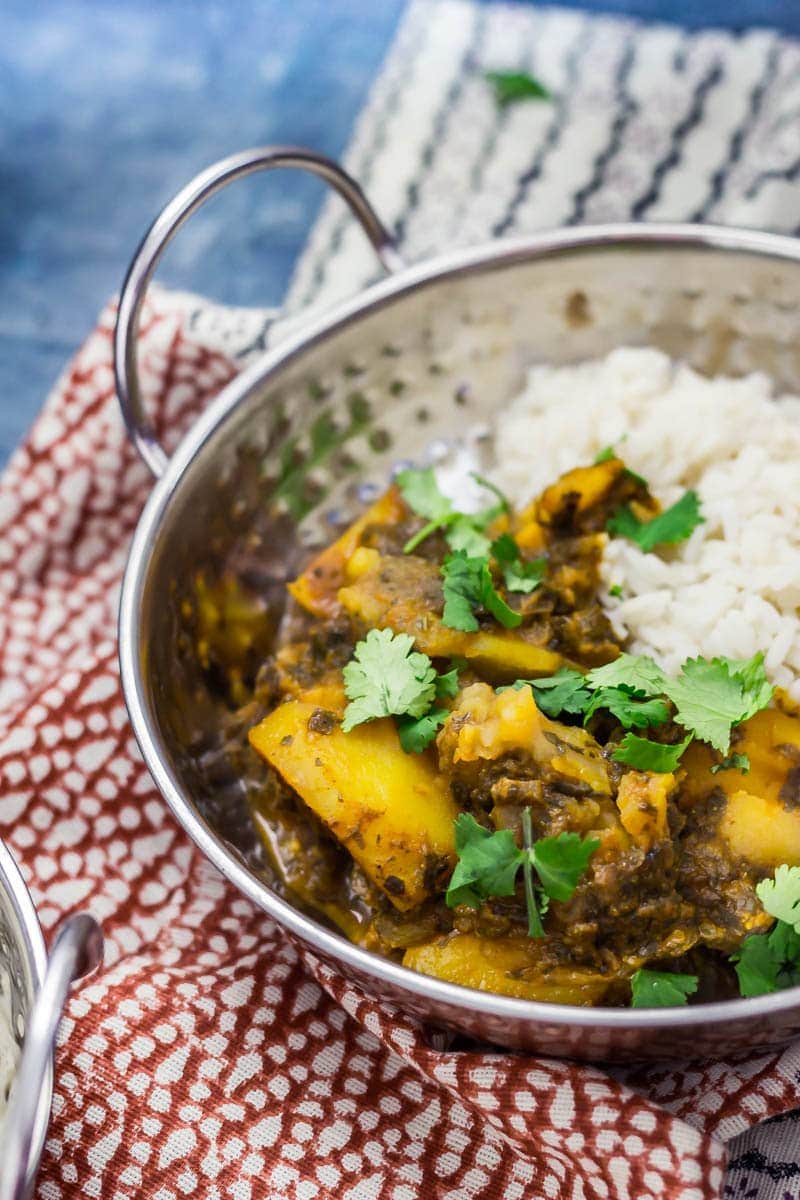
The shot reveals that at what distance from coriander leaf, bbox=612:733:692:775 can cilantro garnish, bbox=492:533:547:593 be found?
43 centimetres

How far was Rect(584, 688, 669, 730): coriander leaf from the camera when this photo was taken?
7.07 feet

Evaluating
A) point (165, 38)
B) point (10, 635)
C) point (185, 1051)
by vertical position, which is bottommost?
point (185, 1051)

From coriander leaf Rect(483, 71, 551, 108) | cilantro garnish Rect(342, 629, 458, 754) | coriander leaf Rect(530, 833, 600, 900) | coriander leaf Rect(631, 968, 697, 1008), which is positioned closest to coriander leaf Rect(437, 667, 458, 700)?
cilantro garnish Rect(342, 629, 458, 754)

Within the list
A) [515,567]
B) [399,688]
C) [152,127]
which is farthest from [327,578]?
[152,127]

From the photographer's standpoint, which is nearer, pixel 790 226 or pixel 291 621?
pixel 291 621

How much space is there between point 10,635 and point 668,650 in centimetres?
157

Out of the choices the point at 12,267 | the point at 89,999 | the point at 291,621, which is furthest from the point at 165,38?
the point at 89,999

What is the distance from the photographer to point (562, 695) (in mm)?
2193

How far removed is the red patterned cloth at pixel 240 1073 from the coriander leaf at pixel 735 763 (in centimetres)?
49

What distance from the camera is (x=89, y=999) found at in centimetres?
228

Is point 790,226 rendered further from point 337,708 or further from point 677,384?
point 337,708

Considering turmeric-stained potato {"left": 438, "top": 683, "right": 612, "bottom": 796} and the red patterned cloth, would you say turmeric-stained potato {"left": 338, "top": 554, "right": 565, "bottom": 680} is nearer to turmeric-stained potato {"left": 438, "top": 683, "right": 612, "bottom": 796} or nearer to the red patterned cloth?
turmeric-stained potato {"left": 438, "top": 683, "right": 612, "bottom": 796}

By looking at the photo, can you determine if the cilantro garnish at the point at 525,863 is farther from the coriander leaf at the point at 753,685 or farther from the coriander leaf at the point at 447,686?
the coriander leaf at the point at 753,685

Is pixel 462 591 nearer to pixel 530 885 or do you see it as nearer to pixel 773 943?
pixel 530 885
